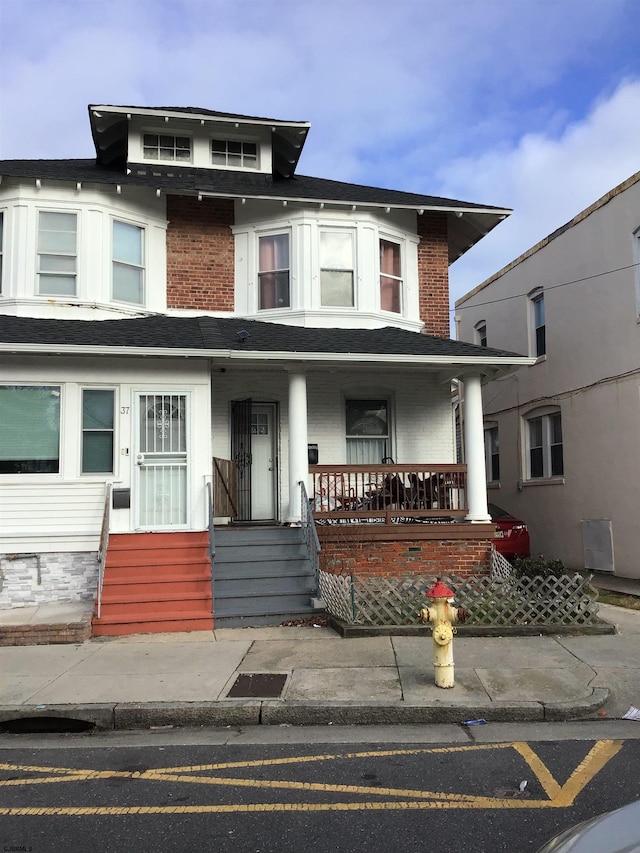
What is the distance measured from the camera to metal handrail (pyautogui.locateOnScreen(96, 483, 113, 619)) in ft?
30.0

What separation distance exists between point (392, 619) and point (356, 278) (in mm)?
6621

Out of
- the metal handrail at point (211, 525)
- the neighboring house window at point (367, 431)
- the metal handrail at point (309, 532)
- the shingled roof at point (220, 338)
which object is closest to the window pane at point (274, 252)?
the shingled roof at point (220, 338)

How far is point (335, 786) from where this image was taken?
4633mm

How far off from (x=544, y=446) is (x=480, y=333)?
482 centimetres

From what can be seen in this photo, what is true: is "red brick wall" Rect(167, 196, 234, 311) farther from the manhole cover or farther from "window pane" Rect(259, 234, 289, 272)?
the manhole cover

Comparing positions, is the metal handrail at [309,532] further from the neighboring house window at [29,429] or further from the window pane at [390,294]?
the window pane at [390,294]

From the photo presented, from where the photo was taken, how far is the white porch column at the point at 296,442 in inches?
437

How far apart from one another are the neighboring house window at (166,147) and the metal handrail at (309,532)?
7284mm

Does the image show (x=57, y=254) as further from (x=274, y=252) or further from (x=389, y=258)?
(x=389, y=258)

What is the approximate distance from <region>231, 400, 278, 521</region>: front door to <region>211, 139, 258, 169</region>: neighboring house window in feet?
16.3

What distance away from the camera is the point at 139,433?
35.6 feet

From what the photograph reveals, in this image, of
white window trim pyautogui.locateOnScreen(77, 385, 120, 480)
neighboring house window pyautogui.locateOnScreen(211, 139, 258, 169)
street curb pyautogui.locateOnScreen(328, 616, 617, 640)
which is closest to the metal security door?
white window trim pyautogui.locateOnScreen(77, 385, 120, 480)

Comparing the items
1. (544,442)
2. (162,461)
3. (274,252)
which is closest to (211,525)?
(162,461)

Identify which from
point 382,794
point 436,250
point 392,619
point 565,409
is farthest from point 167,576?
point 565,409
